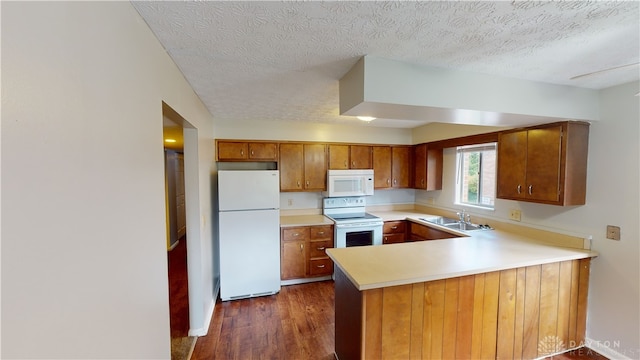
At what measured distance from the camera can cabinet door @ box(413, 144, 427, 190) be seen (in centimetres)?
382

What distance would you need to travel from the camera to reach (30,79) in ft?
1.90

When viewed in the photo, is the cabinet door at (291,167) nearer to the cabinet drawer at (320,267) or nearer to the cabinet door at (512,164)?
the cabinet drawer at (320,267)

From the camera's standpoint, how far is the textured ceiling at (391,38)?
105 centimetres

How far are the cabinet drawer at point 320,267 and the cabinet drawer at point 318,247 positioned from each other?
0.27ft

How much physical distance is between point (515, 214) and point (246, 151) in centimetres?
334

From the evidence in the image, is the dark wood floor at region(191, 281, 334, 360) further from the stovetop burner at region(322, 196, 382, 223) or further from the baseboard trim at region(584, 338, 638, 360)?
the baseboard trim at region(584, 338, 638, 360)

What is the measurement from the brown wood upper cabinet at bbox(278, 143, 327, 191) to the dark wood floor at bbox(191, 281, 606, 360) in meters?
1.43

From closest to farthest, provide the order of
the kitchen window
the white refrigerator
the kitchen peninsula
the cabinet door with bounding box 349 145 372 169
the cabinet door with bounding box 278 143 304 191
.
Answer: the kitchen peninsula, the white refrigerator, the kitchen window, the cabinet door with bounding box 278 143 304 191, the cabinet door with bounding box 349 145 372 169

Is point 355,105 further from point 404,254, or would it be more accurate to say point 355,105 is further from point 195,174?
point 195,174

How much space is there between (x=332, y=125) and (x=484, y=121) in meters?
2.08

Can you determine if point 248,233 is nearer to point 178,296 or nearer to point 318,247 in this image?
point 318,247

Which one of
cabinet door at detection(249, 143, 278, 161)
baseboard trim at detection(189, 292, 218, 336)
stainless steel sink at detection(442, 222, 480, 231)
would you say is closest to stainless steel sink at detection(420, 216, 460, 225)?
stainless steel sink at detection(442, 222, 480, 231)

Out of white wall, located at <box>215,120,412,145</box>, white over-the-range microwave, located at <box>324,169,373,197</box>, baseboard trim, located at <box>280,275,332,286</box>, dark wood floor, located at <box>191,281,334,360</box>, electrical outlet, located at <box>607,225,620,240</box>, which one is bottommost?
dark wood floor, located at <box>191,281,334,360</box>

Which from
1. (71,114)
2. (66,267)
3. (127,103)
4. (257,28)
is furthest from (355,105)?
(66,267)
